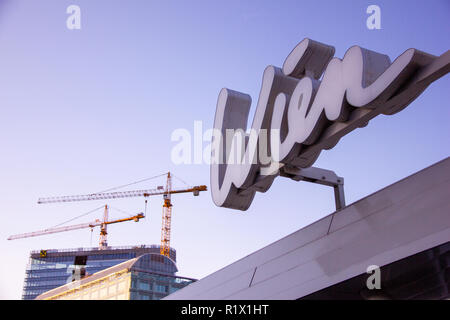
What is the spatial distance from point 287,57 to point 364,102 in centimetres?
287

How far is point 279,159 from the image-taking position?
9156mm

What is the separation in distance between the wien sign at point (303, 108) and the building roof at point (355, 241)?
120 centimetres

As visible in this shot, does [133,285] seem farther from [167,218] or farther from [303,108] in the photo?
[167,218]

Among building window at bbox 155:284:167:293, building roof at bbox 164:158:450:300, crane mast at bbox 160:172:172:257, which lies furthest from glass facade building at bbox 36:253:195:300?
crane mast at bbox 160:172:172:257

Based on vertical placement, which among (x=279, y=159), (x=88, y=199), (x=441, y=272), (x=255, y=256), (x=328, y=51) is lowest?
(x=441, y=272)

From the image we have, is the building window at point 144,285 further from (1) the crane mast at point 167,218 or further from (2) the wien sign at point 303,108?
(1) the crane mast at point 167,218

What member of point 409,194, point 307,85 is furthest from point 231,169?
point 409,194

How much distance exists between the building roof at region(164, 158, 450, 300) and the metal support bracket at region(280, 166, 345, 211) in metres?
1.15

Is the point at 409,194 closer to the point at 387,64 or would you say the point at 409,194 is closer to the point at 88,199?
the point at 387,64

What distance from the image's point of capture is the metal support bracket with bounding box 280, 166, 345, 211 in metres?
9.66

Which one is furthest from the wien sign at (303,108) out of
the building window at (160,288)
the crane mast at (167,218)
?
the crane mast at (167,218)

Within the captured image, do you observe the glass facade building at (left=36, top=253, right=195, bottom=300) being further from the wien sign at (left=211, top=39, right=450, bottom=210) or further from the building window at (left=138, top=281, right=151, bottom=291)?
the wien sign at (left=211, top=39, right=450, bottom=210)

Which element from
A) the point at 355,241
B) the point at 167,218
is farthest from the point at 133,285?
the point at 167,218

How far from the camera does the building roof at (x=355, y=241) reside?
6.25 meters
